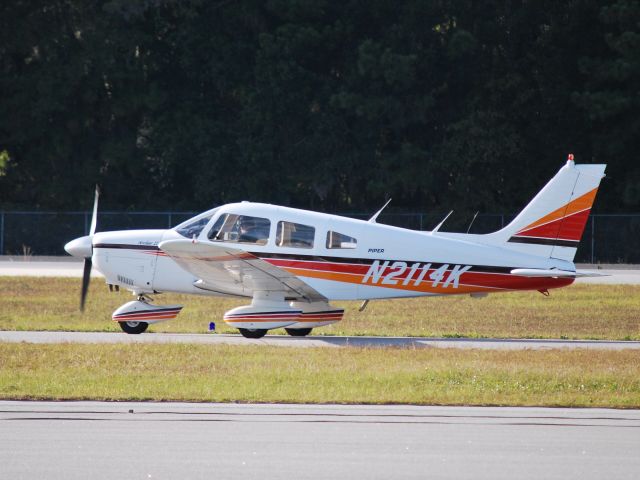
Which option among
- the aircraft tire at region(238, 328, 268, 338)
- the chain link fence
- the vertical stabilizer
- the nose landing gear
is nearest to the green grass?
the aircraft tire at region(238, 328, 268, 338)

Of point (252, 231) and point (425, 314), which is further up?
point (252, 231)

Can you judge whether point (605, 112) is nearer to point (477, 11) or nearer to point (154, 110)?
point (477, 11)

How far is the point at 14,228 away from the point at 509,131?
20.6 m

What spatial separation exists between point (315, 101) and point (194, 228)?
86.9ft

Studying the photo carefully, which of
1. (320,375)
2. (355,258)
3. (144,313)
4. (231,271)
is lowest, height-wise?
(144,313)

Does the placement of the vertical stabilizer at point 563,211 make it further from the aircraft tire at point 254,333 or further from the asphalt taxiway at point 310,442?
the asphalt taxiway at point 310,442

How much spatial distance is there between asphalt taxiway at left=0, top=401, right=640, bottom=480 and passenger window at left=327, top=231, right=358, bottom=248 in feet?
21.2

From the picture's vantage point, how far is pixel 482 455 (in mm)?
8867

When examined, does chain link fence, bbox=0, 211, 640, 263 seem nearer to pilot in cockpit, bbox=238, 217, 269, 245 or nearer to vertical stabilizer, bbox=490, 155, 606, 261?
vertical stabilizer, bbox=490, 155, 606, 261

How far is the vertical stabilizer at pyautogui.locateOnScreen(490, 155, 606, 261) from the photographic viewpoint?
56.7 feet

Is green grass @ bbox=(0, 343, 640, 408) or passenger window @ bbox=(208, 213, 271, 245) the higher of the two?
passenger window @ bbox=(208, 213, 271, 245)

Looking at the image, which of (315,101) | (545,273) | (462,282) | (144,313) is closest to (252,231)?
(144,313)

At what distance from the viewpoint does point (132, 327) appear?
60.4ft

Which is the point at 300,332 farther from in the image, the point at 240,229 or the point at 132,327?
the point at 132,327
